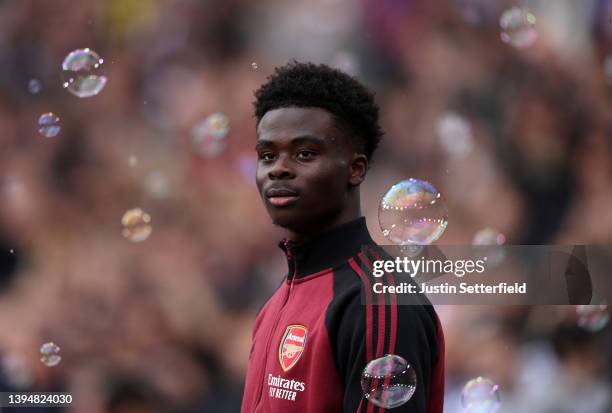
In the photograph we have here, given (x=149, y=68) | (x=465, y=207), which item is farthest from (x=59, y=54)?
(x=465, y=207)

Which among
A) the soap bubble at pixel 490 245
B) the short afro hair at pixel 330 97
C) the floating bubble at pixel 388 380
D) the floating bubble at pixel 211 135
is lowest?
the floating bubble at pixel 388 380

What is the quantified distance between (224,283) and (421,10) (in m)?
1.38

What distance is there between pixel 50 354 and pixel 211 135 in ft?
3.62

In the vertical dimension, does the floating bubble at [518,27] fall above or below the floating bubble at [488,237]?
above

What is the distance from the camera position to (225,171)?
3.55 m

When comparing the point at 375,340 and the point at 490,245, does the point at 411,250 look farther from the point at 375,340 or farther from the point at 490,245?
the point at 490,245

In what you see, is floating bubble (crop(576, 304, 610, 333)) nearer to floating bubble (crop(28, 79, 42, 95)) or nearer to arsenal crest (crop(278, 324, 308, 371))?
arsenal crest (crop(278, 324, 308, 371))

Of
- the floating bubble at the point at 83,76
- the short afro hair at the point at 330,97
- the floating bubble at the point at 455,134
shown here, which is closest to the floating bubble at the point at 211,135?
the floating bubble at the point at 83,76

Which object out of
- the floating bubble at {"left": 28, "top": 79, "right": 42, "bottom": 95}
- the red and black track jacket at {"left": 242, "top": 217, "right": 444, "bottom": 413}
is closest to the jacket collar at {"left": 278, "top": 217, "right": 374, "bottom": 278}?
the red and black track jacket at {"left": 242, "top": 217, "right": 444, "bottom": 413}

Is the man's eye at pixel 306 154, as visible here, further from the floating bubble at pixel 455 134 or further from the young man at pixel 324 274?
the floating bubble at pixel 455 134

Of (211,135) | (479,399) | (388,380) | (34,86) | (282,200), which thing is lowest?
(388,380)

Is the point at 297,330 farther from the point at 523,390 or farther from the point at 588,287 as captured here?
the point at 523,390

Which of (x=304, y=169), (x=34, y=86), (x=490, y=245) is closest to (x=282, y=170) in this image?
(x=304, y=169)

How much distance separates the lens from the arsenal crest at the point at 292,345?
4.83ft
